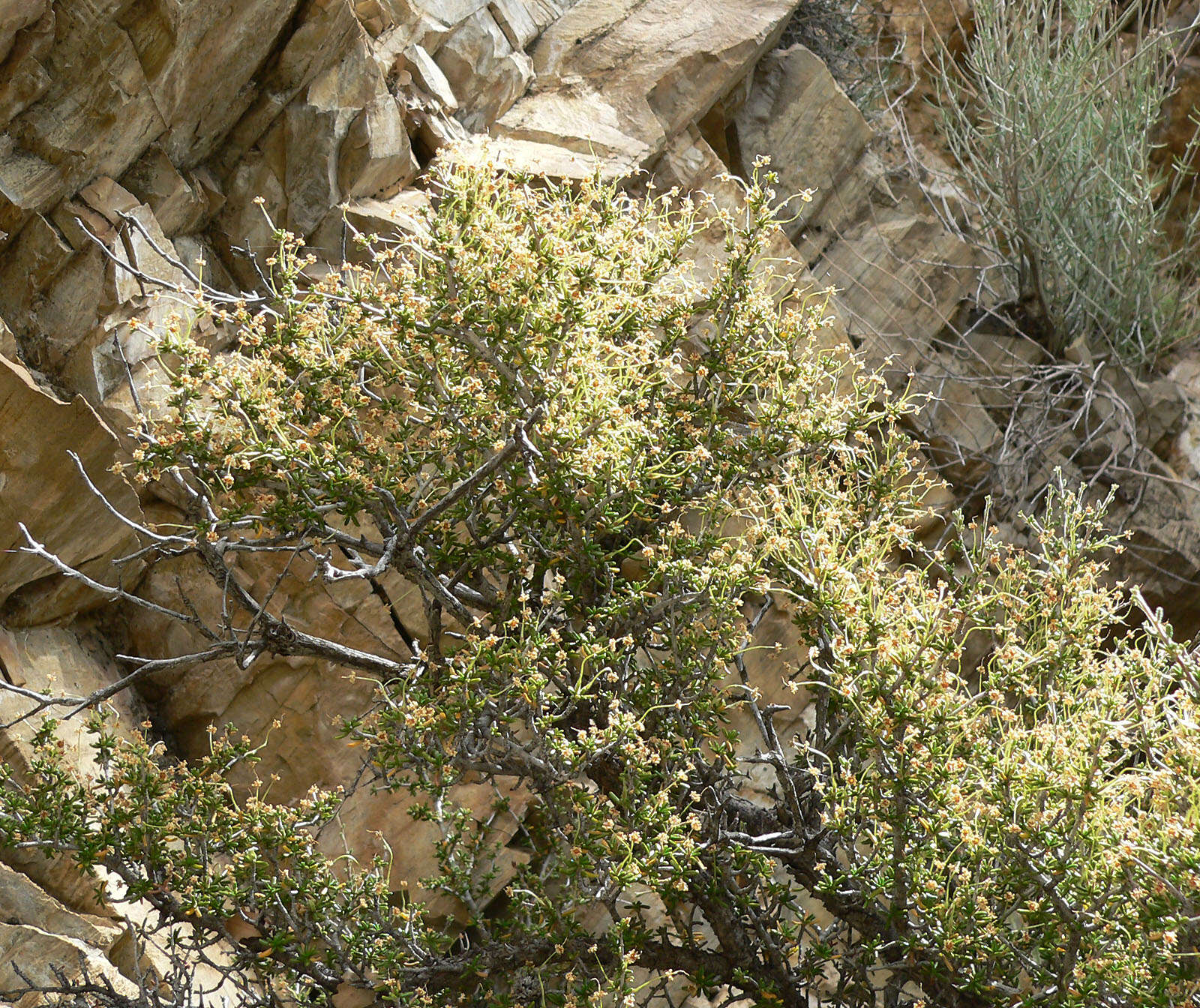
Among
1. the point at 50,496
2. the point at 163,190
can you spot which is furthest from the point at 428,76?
the point at 50,496

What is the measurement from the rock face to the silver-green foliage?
0.56 metres

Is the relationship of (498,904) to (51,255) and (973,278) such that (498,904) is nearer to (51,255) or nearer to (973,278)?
(51,255)

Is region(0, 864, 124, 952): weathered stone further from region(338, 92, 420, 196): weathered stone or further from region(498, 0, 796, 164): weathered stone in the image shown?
region(498, 0, 796, 164): weathered stone

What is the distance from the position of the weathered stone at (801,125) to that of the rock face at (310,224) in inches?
0.9

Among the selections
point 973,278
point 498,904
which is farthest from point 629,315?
point 973,278

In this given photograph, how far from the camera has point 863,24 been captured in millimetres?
10375

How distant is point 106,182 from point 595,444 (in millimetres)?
2990

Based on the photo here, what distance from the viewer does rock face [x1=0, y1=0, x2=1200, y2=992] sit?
484cm

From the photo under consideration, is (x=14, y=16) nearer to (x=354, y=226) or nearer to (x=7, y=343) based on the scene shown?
(x=7, y=343)

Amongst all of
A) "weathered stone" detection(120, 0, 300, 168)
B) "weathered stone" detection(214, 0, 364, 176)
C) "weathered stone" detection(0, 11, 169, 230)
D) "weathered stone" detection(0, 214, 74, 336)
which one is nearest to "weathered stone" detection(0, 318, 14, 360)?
"weathered stone" detection(0, 214, 74, 336)

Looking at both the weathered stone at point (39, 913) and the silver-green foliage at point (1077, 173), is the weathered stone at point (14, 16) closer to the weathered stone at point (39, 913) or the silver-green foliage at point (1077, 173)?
the weathered stone at point (39, 913)

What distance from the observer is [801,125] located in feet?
26.9

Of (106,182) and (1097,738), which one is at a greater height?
(106,182)

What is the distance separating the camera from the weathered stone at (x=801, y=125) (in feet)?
26.6
